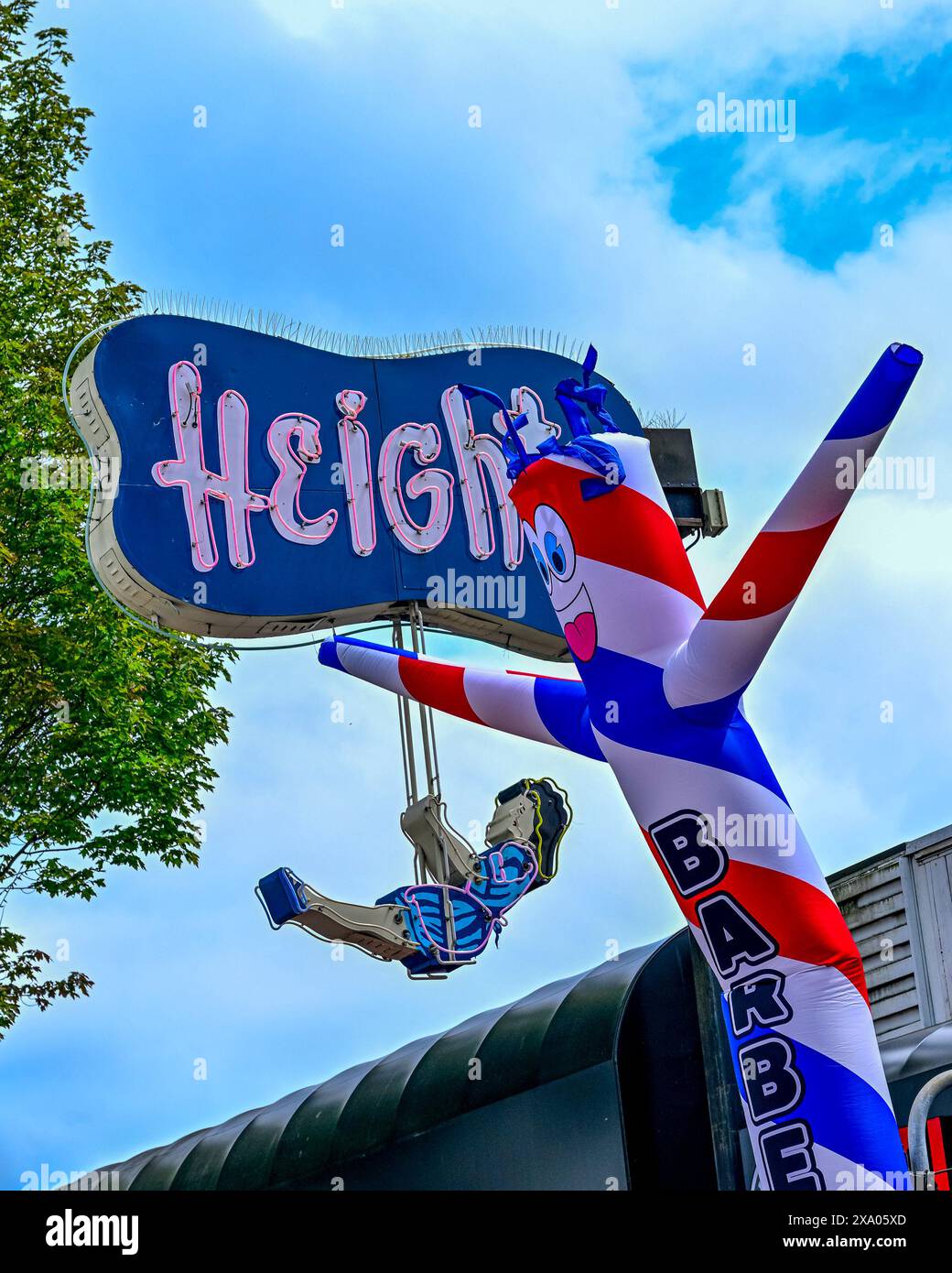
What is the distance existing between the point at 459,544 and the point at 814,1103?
481 cm

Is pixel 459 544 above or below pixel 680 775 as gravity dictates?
above

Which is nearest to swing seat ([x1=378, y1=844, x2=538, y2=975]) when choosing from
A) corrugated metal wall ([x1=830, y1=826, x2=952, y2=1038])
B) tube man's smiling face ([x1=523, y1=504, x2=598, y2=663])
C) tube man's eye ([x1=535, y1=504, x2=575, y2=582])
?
tube man's smiling face ([x1=523, y1=504, x2=598, y2=663])

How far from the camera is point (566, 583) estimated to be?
24.0 ft

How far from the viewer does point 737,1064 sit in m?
6.62

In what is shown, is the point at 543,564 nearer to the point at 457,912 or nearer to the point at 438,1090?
the point at 457,912

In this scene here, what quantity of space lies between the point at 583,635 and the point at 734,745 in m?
0.81

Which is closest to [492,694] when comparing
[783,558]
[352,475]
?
[783,558]

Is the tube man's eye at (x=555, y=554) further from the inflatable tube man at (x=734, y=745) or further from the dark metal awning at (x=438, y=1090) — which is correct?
the dark metal awning at (x=438, y=1090)

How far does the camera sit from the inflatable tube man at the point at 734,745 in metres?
6.25

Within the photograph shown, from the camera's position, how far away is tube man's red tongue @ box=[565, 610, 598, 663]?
7176mm

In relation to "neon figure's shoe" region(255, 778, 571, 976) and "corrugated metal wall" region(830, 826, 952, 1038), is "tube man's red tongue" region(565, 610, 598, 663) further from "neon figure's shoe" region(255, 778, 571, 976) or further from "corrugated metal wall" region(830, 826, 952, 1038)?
"corrugated metal wall" region(830, 826, 952, 1038)

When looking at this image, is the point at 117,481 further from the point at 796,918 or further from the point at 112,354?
the point at 796,918

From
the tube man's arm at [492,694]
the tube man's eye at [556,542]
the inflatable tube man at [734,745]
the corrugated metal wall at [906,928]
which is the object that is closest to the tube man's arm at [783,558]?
the inflatable tube man at [734,745]

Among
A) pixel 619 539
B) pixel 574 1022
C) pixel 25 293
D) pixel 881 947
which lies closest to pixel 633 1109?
pixel 574 1022
